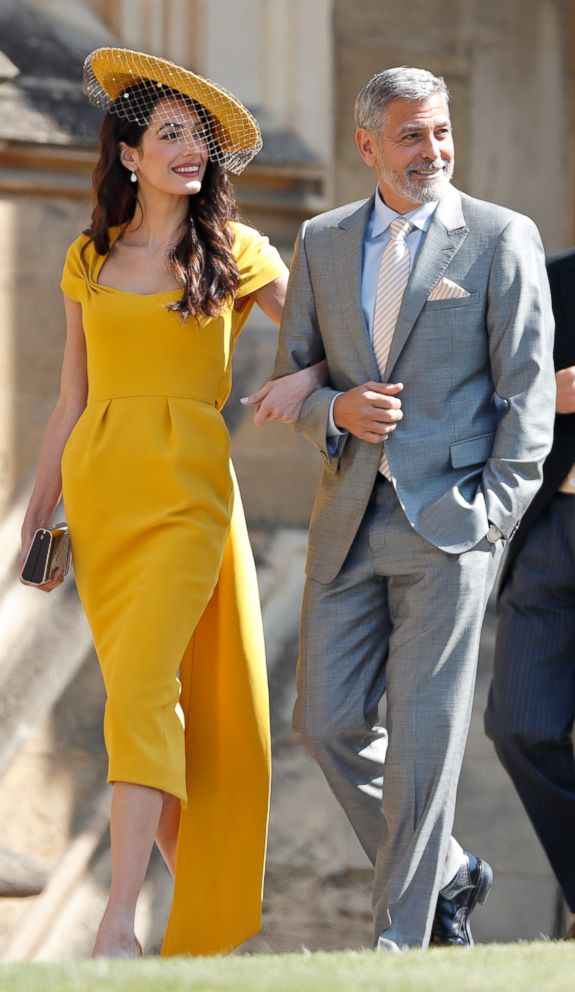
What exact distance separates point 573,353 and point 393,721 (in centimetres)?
132

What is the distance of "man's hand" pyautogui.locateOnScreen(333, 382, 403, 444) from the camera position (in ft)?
15.2

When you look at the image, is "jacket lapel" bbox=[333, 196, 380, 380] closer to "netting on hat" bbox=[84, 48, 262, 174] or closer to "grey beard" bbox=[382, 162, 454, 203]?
"grey beard" bbox=[382, 162, 454, 203]

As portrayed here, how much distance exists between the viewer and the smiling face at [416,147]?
4.73m

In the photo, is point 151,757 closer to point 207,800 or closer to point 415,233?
point 207,800

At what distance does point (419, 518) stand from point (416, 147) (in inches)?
34.4

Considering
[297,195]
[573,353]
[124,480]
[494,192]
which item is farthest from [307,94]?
[124,480]

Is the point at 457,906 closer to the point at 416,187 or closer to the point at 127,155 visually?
the point at 416,187

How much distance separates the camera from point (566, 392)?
530cm

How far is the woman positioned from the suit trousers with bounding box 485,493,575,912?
813 mm

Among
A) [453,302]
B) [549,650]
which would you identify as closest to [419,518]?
[453,302]

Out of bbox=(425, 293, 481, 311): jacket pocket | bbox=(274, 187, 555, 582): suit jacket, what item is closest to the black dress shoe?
bbox=(274, 187, 555, 582): suit jacket

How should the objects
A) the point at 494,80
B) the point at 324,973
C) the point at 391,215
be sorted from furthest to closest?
the point at 494,80, the point at 391,215, the point at 324,973

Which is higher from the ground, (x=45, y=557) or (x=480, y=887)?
(x=45, y=557)

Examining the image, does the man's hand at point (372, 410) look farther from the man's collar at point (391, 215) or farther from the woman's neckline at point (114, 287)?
the woman's neckline at point (114, 287)
